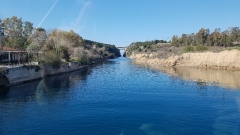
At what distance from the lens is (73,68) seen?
9544cm

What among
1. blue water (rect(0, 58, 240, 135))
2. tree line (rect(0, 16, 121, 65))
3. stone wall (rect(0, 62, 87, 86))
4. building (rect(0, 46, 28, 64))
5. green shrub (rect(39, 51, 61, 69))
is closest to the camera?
blue water (rect(0, 58, 240, 135))

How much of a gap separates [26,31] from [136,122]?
8684cm

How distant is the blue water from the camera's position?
78.9 ft

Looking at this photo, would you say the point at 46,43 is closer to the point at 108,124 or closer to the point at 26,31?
the point at 26,31

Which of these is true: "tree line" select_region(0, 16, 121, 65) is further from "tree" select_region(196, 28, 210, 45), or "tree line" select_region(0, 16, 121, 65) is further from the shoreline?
"tree" select_region(196, 28, 210, 45)

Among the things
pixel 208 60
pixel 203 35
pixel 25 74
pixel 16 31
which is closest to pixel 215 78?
pixel 208 60

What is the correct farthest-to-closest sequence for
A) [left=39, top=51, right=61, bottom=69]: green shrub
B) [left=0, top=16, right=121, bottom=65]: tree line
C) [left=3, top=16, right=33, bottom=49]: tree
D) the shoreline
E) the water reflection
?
[left=3, top=16, right=33, bottom=49]: tree → [left=0, top=16, right=121, bottom=65]: tree line → [left=39, top=51, right=61, bottom=69]: green shrub → the water reflection → the shoreline

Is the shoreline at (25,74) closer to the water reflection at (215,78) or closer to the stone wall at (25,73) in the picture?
the stone wall at (25,73)

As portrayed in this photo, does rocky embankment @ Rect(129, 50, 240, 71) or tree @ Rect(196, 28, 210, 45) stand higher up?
tree @ Rect(196, 28, 210, 45)

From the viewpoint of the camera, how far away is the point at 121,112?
30.1m

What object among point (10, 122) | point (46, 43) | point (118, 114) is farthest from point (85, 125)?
point (46, 43)

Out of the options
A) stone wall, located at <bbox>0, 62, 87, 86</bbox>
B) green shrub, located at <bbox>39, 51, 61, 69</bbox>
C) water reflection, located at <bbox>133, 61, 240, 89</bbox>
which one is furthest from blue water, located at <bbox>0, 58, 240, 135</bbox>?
green shrub, located at <bbox>39, 51, 61, 69</bbox>

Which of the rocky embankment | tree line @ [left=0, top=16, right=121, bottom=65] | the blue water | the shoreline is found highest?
tree line @ [left=0, top=16, right=121, bottom=65]

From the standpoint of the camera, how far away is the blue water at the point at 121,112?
24.1m
